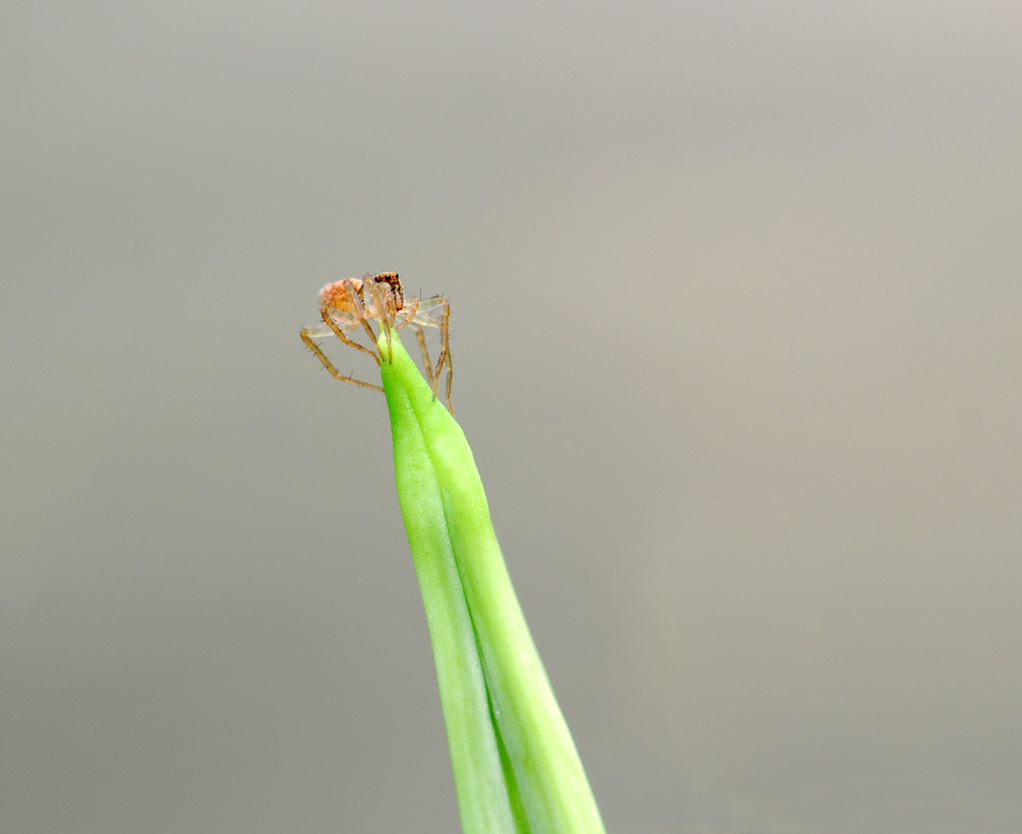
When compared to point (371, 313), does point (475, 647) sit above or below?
below

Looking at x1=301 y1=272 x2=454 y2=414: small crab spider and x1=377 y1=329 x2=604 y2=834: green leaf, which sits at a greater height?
x1=301 y1=272 x2=454 y2=414: small crab spider

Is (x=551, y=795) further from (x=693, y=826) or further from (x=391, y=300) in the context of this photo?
(x=693, y=826)

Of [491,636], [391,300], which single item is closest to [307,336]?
[391,300]

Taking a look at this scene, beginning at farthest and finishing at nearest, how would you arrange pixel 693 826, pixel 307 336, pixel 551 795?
pixel 693 826 → pixel 307 336 → pixel 551 795

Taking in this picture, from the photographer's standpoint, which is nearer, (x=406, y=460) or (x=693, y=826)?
(x=406, y=460)

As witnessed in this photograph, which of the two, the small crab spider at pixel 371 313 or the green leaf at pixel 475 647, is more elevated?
the small crab spider at pixel 371 313
